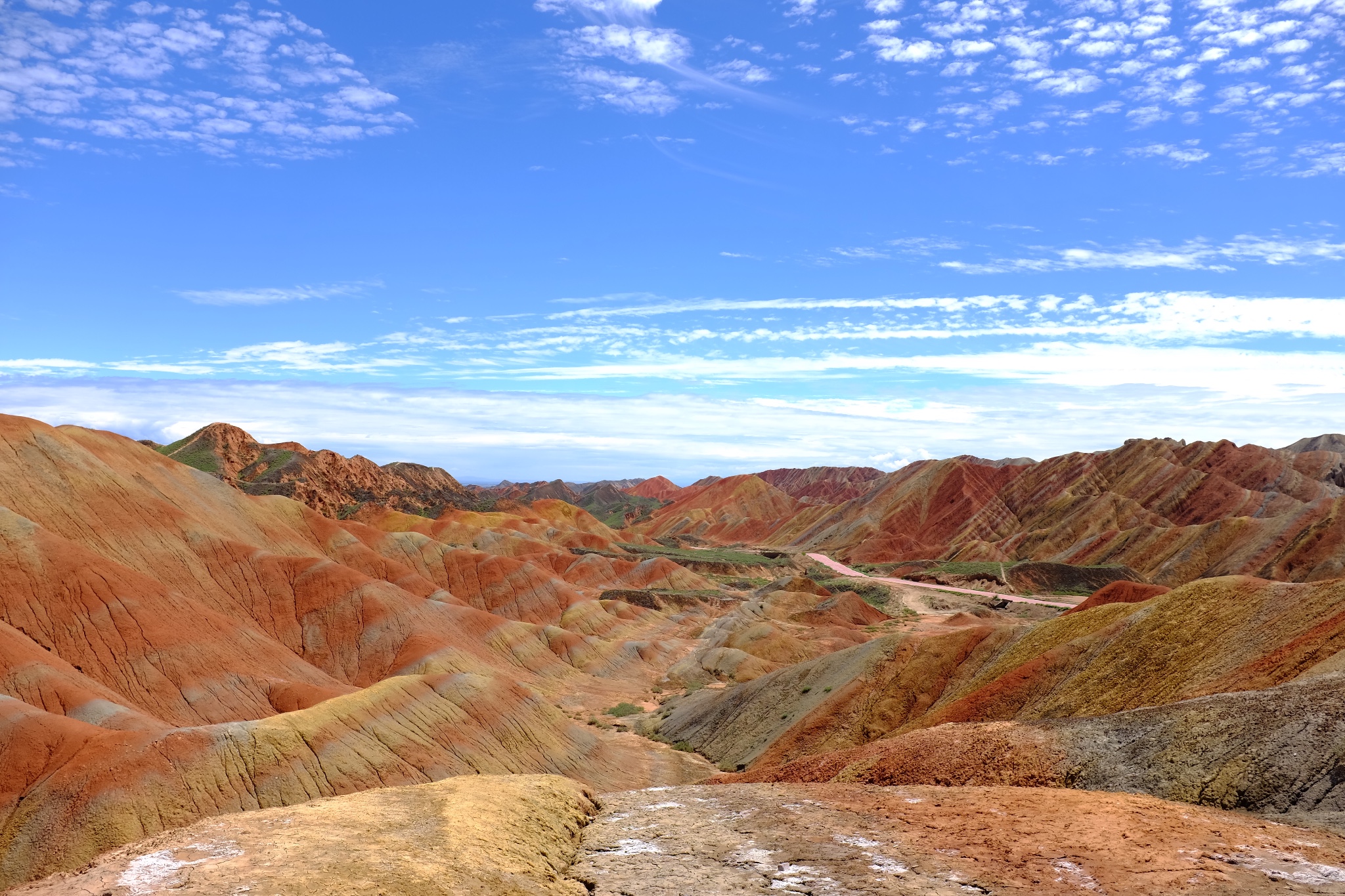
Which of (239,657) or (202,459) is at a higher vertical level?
(202,459)

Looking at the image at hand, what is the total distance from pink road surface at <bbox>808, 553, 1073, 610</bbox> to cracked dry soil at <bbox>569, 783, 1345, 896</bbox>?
68.7m

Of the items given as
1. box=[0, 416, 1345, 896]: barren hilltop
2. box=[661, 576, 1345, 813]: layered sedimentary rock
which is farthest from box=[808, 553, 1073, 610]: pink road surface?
box=[661, 576, 1345, 813]: layered sedimentary rock

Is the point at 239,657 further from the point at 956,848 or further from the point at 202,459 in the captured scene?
the point at 202,459

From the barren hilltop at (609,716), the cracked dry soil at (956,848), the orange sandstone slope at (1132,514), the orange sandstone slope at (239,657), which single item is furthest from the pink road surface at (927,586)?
the cracked dry soil at (956,848)

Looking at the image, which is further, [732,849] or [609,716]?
[609,716]

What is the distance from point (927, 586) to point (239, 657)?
9596cm

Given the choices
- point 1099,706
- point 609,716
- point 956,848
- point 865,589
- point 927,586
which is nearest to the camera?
point 956,848

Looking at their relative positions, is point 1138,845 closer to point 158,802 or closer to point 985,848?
point 985,848

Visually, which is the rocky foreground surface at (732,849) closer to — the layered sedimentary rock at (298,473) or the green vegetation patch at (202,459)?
the layered sedimentary rock at (298,473)

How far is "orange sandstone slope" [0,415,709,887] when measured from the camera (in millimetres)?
31594

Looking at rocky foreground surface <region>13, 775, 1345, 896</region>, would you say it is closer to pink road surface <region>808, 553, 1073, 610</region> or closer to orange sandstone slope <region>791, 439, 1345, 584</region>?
pink road surface <region>808, 553, 1073, 610</region>

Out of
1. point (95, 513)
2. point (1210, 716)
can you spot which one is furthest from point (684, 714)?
point (95, 513)

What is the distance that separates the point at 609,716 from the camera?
5991 cm

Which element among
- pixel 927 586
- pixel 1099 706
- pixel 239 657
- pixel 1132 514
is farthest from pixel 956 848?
pixel 1132 514
